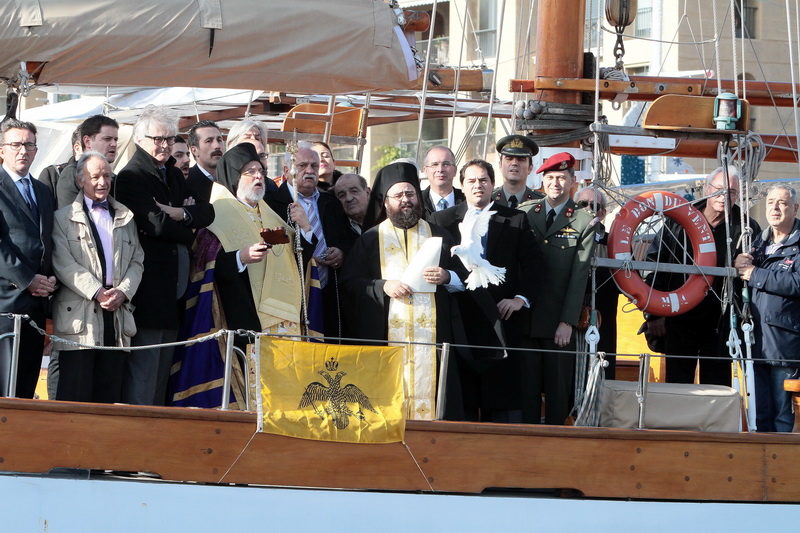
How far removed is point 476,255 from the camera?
20.5 ft

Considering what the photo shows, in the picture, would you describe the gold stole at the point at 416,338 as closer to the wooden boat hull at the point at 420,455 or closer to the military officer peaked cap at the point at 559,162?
the wooden boat hull at the point at 420,455

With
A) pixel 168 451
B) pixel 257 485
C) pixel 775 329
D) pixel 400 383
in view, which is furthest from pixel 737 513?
pixel 168 451

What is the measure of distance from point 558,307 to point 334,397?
5.45 ft

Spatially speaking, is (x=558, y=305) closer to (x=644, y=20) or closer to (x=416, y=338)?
(x=416, y=338)

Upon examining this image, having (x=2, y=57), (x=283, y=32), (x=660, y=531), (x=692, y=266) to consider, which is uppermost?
(x=283, y=32)

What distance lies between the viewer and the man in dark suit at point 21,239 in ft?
18.5

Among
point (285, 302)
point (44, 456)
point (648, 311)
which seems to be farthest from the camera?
point (648, 311)

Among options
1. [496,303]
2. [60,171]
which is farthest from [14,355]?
[496,303]

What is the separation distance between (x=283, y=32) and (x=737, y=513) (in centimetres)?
347

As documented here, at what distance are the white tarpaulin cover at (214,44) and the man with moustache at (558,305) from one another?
1188 mm

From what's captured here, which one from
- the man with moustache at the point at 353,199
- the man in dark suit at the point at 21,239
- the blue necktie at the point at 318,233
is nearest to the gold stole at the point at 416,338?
the blue necktie at the point at 318,233

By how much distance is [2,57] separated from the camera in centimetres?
596

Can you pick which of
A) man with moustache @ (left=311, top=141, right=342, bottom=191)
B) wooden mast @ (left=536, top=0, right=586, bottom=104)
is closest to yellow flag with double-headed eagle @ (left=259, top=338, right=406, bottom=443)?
man with moustache @ (left=311, top=141, right=342, bottom=191)

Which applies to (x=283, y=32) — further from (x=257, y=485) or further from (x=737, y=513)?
(x=737, y=513)
